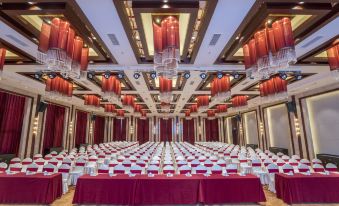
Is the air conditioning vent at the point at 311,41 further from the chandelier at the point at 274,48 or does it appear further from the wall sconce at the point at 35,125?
the wall sconce at the point at 35,125

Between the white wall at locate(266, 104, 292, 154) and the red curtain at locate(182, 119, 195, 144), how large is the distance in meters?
13.6

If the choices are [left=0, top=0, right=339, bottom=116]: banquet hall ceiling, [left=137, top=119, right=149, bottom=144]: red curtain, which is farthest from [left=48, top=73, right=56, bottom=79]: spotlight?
[left=137, top=119, right=149, bottom=144]: red curtain

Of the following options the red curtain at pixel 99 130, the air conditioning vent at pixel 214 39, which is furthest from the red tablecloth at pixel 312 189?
the red curtain at pixel 99 130

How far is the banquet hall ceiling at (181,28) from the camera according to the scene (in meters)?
4.06

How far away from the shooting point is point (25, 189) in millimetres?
5254

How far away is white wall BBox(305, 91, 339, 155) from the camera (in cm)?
1051

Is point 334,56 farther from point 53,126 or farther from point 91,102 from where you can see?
point 53,126

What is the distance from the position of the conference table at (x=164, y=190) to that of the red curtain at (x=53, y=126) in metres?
11.4

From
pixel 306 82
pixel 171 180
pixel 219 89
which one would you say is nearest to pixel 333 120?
pixel 306 82

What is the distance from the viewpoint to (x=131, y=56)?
6.86 metres

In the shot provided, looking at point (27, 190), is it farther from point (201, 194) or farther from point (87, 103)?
point (87, 103)

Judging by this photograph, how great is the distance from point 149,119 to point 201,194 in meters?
23.8

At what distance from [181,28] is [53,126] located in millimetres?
14230

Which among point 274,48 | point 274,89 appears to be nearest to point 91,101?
point 274,89
